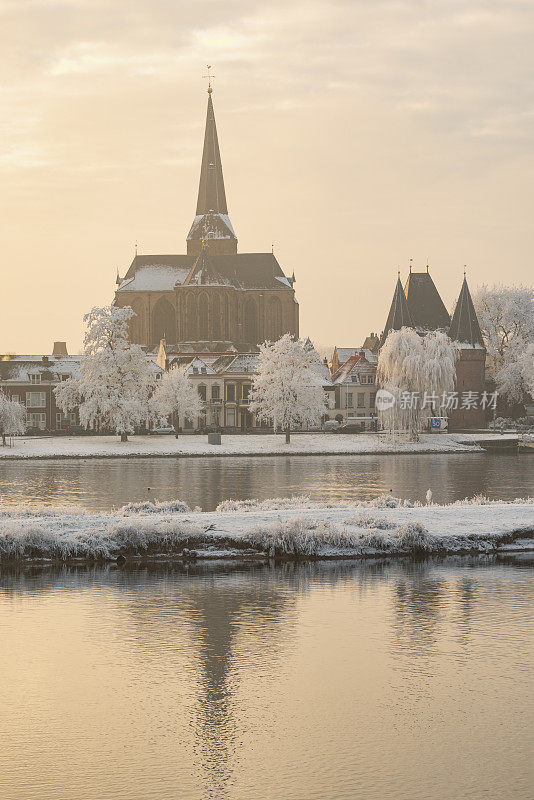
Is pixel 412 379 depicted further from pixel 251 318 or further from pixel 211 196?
pixel 211 196

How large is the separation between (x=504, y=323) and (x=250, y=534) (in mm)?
94799

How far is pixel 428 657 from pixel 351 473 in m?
38.0

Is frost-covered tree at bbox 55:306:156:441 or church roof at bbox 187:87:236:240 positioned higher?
church roof at bbox 187:87:236:240

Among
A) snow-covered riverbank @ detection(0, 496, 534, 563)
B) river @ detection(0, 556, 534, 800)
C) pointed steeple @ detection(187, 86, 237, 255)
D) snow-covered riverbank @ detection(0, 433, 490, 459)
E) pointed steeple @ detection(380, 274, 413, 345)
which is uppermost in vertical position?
pointed steeple @ detection(187, 86, 237, 255)

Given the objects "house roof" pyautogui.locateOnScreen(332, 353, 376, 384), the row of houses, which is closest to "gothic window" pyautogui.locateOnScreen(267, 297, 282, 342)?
the row of houses

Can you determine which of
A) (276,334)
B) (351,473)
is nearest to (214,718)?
(351,473)

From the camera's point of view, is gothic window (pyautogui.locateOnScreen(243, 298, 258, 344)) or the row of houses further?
gothic window (pyautogui.locateOnScreen(243, 298, 258, 344))

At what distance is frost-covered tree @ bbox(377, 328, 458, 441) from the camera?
79625 mm

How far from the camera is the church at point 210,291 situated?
134m

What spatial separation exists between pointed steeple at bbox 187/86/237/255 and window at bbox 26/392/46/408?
163 feet

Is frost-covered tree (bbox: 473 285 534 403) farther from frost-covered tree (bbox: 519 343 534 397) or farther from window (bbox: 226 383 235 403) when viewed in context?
window (bbox: 226 383 235 403)

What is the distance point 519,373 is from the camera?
4286 inches

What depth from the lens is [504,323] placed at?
117 m

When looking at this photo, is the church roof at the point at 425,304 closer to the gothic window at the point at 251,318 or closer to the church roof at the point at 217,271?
the church roof at the point at 217,271
